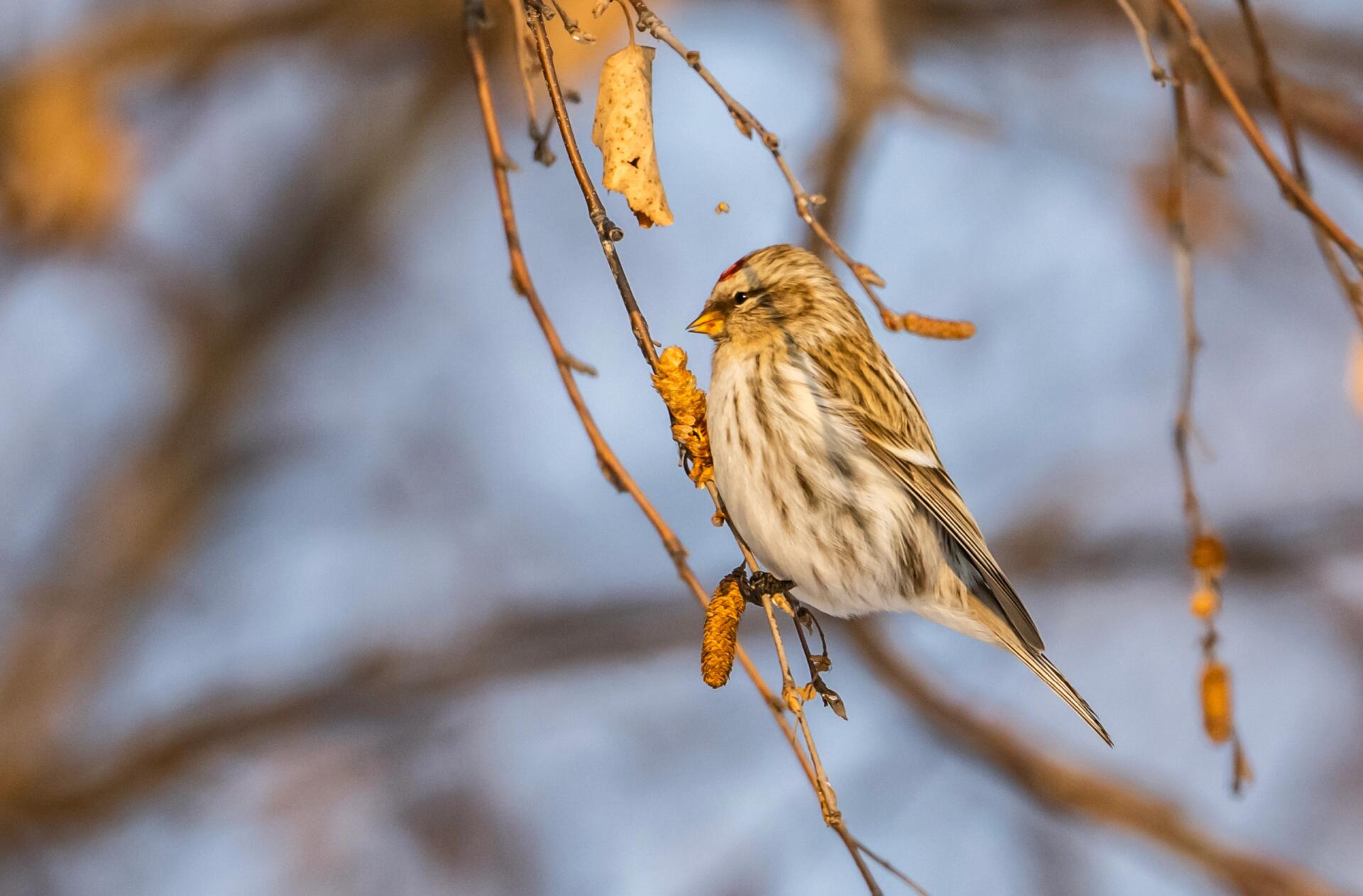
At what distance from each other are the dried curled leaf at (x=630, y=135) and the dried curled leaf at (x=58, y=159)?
3.41 meters

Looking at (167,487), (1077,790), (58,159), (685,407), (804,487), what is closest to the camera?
(685,407)

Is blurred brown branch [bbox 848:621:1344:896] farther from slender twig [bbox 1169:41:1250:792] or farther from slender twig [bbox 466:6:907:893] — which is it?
slender twig [bbox 466:6:907:893]

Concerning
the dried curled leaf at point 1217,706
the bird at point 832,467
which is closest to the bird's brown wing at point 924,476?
the bird at point 832,467

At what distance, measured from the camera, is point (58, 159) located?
4.12 meters

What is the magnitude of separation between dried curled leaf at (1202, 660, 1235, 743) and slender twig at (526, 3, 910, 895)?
615mm

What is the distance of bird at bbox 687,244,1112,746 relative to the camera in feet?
6.17

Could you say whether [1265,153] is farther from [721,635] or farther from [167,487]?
[167,487]

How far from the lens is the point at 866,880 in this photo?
1092mm

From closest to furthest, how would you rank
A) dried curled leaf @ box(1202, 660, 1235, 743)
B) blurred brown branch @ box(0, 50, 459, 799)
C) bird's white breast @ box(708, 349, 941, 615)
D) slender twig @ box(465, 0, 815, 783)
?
slender twig @ box(465, 0, 815, 783)
dried curled leaf @ box(1202, 660, 1235, 743)
bird's white breast @ box(708, 349, 941, 615)
blurred brown branch @ box(0, 50, 459, 799)

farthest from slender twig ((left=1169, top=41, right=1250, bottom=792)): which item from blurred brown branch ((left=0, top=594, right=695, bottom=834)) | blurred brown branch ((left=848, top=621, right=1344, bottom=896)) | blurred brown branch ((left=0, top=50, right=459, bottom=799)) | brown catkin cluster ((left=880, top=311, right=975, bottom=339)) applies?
blurred brown branch ((left=0, top=50, right=459, bottom=799))

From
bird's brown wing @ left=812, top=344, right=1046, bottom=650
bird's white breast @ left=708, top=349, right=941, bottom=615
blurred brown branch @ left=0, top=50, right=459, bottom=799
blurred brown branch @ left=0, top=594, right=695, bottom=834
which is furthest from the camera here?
blurred brown branch @ left=0, top=50, right=459, bottom=799

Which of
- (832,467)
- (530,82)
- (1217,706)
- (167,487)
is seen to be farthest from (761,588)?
(167,487)

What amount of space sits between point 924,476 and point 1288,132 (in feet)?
2.52

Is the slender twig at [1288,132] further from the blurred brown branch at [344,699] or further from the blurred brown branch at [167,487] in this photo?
the blurred brown branch at [167,487]
